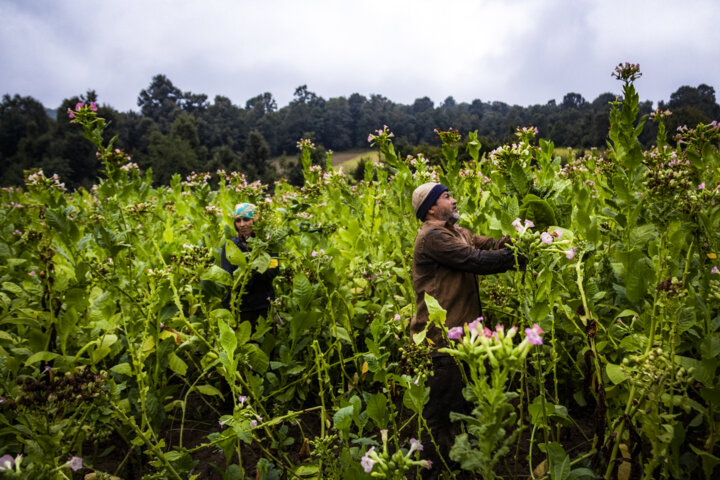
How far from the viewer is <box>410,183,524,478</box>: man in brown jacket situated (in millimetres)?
2596

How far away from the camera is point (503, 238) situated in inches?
105

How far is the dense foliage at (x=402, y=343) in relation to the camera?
165 cm

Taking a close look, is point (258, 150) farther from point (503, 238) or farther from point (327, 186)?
point (503, 238)

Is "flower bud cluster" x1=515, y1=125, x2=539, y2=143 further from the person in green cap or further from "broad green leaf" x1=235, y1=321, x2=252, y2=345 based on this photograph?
"broad green leaf" x1=235, y1=321, x2=252, y2=345

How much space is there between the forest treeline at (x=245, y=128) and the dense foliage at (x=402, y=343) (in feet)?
48.2

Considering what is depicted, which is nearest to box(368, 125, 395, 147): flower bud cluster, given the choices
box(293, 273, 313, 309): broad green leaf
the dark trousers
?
box(293, 273, 313, 309): broad green leaf

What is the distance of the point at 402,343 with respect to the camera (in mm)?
2436

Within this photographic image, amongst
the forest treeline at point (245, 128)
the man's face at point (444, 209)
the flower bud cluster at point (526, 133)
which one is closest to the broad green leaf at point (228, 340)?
the man's face at point (444, 209)

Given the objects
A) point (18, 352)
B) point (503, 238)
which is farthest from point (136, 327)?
point (503, 238)

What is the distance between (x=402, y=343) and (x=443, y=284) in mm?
529

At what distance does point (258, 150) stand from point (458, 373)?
169 feet

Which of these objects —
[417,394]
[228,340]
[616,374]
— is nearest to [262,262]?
[228,340]

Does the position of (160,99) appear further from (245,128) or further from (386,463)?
(386,463)

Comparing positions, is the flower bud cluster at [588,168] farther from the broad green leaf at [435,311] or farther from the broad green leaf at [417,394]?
the broad green leaf at [417,394]
